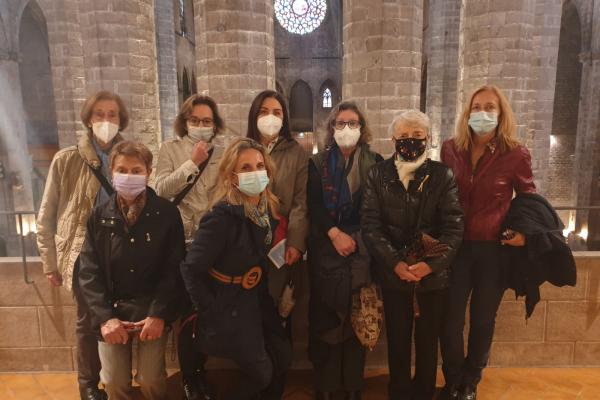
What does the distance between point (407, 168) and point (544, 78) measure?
7.87 metres

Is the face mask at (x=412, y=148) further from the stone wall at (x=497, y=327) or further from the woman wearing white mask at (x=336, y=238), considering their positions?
the stone wall at (x=497, y=327)

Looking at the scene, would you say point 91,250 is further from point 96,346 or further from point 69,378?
point 69,378

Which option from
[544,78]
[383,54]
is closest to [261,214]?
[383,54]

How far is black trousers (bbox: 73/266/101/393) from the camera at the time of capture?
248 centimetres

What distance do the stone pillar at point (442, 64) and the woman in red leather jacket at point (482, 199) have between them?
28.2 ft

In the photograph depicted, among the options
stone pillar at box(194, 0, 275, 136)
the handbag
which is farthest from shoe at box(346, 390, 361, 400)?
stone pillar at box(194, 0, 275, 136)

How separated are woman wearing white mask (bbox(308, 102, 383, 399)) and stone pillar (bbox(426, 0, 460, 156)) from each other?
878 cm

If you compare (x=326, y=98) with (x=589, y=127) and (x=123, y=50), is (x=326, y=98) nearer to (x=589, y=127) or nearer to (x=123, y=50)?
(x=589, y=127)

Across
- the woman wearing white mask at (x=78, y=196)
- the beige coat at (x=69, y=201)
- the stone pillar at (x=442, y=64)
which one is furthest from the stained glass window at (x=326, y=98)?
the beige coat at (x=69, y=201)

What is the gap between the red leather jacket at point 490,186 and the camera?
2387mm

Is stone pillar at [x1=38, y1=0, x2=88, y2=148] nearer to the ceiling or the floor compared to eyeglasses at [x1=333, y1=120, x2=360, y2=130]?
nearer to the ceiling

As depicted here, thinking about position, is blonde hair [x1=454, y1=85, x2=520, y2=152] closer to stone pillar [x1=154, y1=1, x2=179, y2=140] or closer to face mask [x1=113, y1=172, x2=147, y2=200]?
face mask [x1=113, y1=172, x2=147, y2=200]

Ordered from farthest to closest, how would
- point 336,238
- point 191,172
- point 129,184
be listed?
1. point 191,172
2. point 336,238
3. point 129,184

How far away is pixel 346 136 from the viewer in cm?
248
